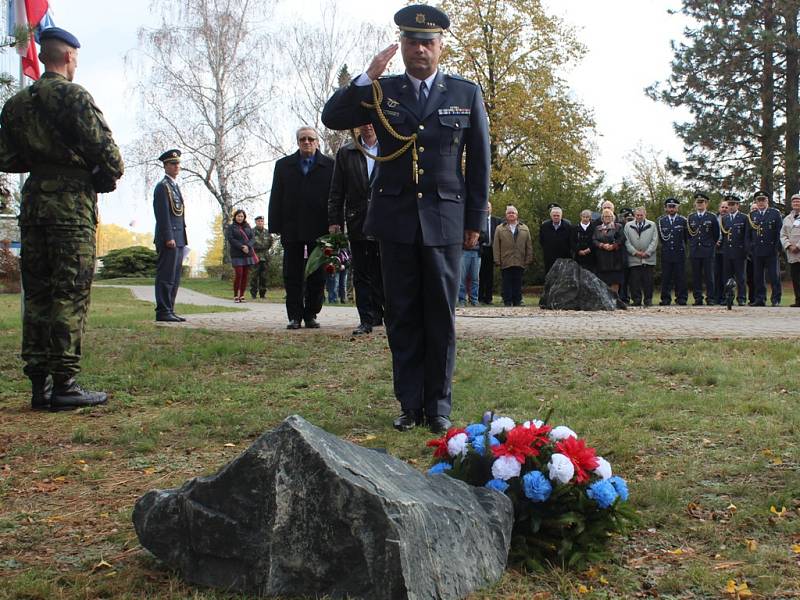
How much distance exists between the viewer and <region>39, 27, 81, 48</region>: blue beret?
5.93 m

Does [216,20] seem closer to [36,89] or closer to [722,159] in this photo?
[722,159]

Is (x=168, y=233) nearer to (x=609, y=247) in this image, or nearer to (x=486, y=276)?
(x=609, y=247)

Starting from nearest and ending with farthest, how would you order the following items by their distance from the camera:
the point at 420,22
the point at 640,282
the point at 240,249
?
the point at 420,22, the point at 640,282, the point at 240,249

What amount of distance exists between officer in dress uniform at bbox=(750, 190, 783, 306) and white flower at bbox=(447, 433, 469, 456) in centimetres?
1561

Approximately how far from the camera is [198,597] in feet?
9.17

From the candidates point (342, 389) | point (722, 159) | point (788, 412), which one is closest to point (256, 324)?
point (342, 389)

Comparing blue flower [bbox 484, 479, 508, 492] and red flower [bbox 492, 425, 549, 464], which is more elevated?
red flower [bbox 492, 425, 549, 464]

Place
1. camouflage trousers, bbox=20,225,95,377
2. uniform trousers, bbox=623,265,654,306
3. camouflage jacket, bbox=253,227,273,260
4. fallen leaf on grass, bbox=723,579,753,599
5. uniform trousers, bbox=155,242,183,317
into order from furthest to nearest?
camouflage jacket, bbox=253,227,273,260
uniform trousers, bbox=623,265,654,306
uniform trousers, bbox=155,242,183,317
camouflage trousers, bbox=20,225,95,377
fallen leaf on grass, bbox=723,579,753,599

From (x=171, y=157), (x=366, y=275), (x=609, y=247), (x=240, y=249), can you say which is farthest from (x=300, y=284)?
(x=240, y=249)

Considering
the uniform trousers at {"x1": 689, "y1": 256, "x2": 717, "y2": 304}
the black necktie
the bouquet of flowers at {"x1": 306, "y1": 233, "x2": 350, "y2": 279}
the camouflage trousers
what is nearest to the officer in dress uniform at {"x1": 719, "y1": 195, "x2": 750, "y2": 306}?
the uniform trousers at {"x1": 689, "y1": 256, "x2": 717, "y2": 304}

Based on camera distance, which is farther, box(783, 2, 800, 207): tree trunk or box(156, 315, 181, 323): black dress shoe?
box(783, 2, 800, 207): tree trunk

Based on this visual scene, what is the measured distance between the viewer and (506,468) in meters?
3.39

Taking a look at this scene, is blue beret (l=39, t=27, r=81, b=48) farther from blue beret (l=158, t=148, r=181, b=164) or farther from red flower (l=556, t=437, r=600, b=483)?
blue beret (l=158, t=148, r=181, b=164)

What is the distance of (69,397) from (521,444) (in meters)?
Answer: 3.83
